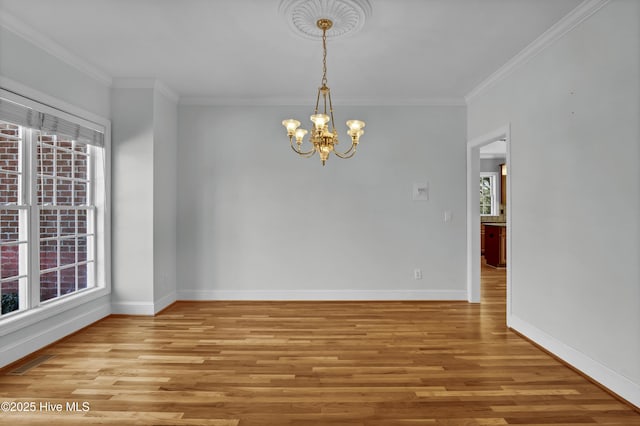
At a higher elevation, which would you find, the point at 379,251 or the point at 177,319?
the point at 379,251

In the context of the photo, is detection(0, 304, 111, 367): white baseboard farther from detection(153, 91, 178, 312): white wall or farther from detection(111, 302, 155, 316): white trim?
detection(153, 91, 178, 312): white wall

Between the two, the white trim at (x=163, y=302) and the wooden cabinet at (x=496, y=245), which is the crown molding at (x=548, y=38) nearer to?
the wooden cabinet at (x=496, y=245)

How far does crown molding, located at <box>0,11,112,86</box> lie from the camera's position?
9.32 ft

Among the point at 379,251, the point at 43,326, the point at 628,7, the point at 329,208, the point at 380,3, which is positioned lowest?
the point at 43,326

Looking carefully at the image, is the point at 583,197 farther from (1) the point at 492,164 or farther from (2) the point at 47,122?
(1) the point at 492,164

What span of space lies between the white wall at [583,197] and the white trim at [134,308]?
13.4ft

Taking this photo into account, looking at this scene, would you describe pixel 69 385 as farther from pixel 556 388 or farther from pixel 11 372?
pixel 556 388

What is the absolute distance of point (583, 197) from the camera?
2.73 metres

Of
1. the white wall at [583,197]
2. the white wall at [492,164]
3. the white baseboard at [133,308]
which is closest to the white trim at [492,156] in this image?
the white wall at [492,164]

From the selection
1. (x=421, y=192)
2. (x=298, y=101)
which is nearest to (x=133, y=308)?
(x=298, y=101)

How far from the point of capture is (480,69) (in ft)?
12.7

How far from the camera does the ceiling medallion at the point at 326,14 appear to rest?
258 centimetres

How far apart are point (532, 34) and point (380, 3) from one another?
1.50 metres

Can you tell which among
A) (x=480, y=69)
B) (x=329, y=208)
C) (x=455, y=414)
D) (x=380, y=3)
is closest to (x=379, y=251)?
(x=329, y=208)
